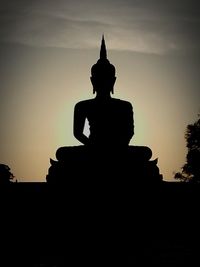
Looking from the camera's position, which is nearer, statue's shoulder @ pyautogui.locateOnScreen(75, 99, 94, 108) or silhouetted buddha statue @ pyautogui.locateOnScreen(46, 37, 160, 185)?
silhouetted buddha statue @ pyautogui.locateOnScreen(46, 37, 160, 185)

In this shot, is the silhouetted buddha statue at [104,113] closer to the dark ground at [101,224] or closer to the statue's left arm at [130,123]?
the statue's left arm at [130,123]

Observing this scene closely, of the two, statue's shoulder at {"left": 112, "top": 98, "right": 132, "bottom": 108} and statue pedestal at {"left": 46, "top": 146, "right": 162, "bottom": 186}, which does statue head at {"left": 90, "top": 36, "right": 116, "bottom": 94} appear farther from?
statue pedestal at {"left": 46, "top": 146, "right": 162, "bottom": 186}

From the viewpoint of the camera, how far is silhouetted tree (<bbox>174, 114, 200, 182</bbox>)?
3166cm

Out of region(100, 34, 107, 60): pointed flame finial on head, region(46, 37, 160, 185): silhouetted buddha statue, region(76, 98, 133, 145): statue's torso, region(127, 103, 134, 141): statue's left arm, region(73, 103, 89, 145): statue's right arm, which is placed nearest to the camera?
region(46, 37, 160, 185): silhouetted buddha statue

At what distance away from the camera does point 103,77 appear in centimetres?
1024

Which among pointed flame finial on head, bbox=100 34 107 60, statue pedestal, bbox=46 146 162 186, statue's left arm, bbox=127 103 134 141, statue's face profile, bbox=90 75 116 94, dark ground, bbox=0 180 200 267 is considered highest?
pointed flame finial on head, bbox=100 34 107 60

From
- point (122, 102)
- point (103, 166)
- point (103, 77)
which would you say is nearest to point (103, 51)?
point (103, 77)

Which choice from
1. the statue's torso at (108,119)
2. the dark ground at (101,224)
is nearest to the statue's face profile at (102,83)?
the statue's torso at (108,119)

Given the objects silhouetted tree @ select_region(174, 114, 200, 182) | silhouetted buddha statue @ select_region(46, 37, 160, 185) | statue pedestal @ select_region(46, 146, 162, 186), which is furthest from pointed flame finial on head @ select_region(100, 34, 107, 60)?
silhouetted tree @ select_region(174, 114, 200, 182)

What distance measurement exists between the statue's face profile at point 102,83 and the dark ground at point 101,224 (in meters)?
2.61

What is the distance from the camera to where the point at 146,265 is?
18.6 ft

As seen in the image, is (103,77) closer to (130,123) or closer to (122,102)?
(122,102)

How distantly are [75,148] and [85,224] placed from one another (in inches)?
77.6

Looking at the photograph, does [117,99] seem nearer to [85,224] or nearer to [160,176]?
[160,176]
